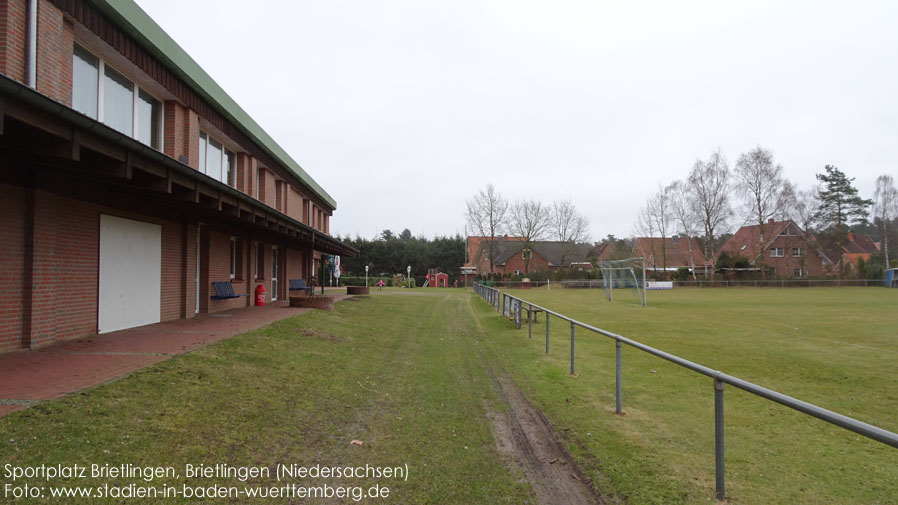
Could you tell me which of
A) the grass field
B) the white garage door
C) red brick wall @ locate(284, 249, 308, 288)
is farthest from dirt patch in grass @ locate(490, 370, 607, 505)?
red brick wall @ locate(284, 249, 308, 288)

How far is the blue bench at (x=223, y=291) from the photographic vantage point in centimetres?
1341

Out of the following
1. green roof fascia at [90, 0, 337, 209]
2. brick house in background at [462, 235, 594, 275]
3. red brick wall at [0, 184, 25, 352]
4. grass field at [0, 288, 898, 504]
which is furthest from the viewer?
brick house in background at [462, 235, 594, 275]

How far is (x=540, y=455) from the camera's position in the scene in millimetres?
4629

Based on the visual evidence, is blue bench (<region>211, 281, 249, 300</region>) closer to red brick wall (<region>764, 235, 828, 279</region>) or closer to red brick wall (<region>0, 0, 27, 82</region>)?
red brick wall (<region>0, 0, 27, 82</region>)

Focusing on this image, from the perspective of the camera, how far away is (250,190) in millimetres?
16531

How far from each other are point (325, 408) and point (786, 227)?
74568 mm

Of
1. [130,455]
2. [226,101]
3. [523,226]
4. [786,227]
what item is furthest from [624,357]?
[786,227]

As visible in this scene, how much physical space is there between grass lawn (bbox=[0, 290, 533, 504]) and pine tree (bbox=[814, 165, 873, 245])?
2677 inches

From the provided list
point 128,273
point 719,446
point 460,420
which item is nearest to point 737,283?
point 460,420

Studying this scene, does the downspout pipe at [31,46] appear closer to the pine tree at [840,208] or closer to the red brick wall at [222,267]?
the red brick wall at [222,267]

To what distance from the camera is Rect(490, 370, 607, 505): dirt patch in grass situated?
12.4ft

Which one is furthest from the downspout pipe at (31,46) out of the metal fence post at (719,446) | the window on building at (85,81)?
the metal fence post at (719,446)

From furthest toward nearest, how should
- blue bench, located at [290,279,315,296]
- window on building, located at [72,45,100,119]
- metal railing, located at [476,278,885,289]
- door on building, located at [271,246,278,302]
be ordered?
metal railing, located at [476,278,885,289]
blue bench, located at [290,279,315,296]
door on building, located at [271,246,278,302]
window on building, located at [72,45,100,119]

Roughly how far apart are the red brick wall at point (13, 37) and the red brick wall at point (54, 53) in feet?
0.68
